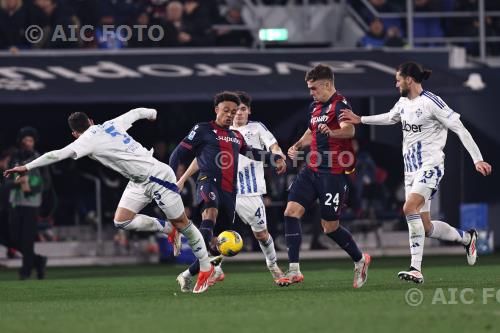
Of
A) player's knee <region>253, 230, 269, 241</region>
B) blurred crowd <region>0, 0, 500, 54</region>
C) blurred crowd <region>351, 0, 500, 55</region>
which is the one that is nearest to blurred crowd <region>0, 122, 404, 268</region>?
blurred crowd <region>0, 0, 500, 54</region>

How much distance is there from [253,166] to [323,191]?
245 centimetres

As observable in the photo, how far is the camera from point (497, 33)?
81.8 ft

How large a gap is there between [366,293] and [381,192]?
11277 mm

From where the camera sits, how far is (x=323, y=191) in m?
12.8

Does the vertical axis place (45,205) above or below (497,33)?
below

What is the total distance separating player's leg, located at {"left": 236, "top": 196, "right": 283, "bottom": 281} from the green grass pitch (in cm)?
32

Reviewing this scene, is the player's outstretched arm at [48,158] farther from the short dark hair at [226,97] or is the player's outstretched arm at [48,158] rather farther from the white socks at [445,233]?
the white socks at [445,233]

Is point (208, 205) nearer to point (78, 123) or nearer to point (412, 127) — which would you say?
point (78, 123)

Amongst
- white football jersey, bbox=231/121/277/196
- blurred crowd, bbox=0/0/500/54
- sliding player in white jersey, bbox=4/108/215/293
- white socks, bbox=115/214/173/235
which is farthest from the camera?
blurred crowd, bbox=0/0/500/54

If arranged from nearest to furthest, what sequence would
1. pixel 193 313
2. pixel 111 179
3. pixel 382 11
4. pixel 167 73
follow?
pixel 193 313, pixel 167 73, pixel 111 179, pixel 382 11

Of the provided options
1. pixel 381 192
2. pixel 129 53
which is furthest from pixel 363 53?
pixel 129 53

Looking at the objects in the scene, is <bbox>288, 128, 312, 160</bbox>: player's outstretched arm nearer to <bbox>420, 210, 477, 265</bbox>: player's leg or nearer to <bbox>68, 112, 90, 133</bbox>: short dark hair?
<bbox>420, 210, 477, 265</bbox>: player's leg

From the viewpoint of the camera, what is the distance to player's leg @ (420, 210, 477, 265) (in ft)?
43.9

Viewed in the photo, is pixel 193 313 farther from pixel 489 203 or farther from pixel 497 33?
pixel 497 33
